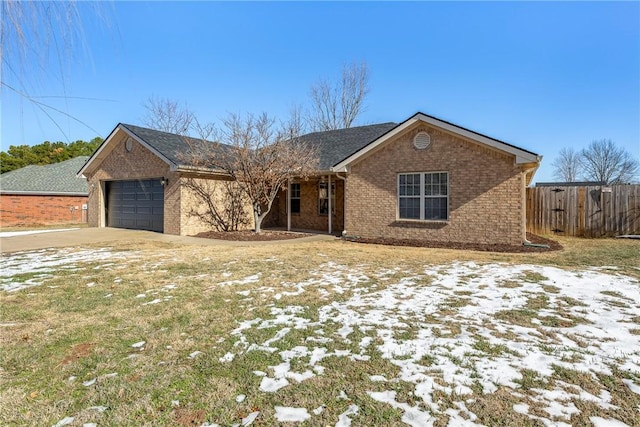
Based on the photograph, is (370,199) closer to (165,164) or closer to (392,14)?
(392,14)

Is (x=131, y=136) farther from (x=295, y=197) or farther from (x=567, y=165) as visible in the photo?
(x=567, y=165)

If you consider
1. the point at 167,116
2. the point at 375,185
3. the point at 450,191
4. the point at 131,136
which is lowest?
the point at 450,191

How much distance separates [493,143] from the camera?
10531 mm

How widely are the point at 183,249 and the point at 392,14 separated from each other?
8914 millimetres

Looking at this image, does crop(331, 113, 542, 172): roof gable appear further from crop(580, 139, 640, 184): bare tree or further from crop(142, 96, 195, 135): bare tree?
crop(580, 139, 640, 184): bare tree

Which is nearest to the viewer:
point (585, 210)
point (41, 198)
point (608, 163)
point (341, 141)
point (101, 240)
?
point (101, 240)

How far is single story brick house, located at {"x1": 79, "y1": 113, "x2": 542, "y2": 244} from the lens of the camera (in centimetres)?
1085

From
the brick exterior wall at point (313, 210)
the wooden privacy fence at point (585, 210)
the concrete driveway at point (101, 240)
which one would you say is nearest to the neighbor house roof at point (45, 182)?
the concrete driveway at point (101, 240)

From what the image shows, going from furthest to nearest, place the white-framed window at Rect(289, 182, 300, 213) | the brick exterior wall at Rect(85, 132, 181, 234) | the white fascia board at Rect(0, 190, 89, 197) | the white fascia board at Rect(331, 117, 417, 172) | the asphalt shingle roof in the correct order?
the white fascia board at Rect(0, 190, 89, 197)
the white-framed window at Rect(289, 182, 300, 213)
the asphalt shingle roof
the brick exterior wall at Rect(85, 132, 181, 234)
the white fascia board at Rect(331, 117, 417, 172)

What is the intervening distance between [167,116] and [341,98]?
1739 cm

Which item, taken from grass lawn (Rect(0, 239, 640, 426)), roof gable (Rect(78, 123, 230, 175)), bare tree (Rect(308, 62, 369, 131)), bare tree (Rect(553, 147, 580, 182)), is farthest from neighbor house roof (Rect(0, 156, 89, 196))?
bare tree (Rect(553, 147, 580, 182))

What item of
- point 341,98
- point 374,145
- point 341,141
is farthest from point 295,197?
point 341,98

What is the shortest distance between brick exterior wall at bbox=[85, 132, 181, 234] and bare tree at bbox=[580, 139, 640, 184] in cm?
5027

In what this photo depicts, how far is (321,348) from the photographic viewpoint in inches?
140
